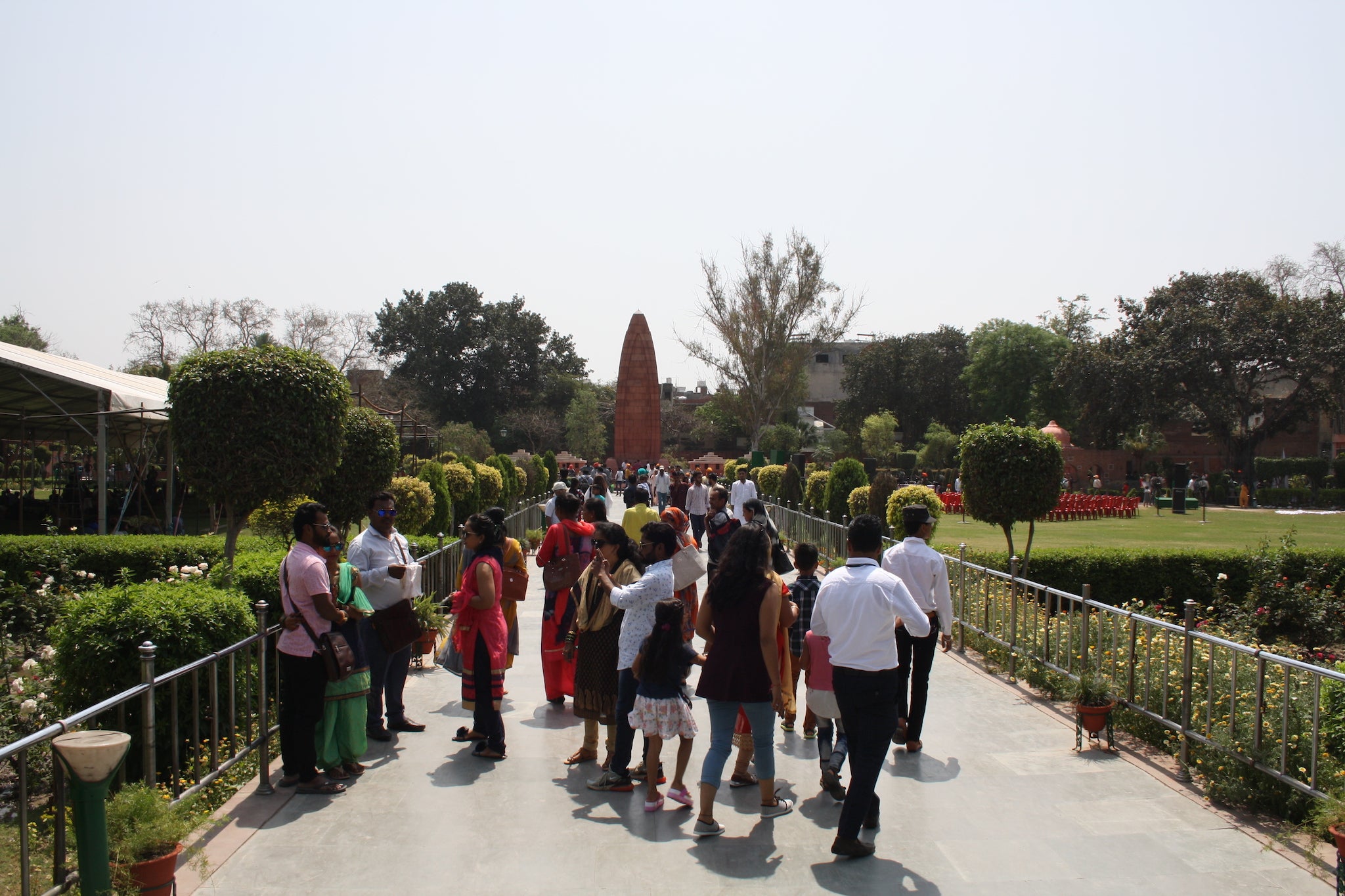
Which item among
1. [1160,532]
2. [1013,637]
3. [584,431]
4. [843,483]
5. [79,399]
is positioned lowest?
[1160,532]

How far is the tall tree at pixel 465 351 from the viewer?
55594 mm

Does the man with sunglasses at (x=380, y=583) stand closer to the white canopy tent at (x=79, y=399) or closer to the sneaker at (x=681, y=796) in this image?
the sneaker at (x=681, y=796)

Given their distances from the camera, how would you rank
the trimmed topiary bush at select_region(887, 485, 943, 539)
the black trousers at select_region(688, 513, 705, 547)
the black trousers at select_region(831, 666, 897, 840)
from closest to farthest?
1. the black trousers at select_region(831, 666, 897, 840)
2. the trimmed topiary bush at select_region(887, 485, 943, 539)
3. the black trousers at select_region(688, 513, 705, 547)

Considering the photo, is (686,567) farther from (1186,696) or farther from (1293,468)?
(1293,468)

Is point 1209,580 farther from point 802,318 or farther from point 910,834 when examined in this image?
point 802,318

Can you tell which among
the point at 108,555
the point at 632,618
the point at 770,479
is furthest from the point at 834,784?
the point at 770,479

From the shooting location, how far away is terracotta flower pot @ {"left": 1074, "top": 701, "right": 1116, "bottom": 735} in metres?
5.80

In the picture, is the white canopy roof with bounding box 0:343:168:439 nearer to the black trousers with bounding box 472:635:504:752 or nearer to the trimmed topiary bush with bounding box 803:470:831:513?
the black trousers with bounding box 472:635:504:752

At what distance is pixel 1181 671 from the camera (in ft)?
19.4

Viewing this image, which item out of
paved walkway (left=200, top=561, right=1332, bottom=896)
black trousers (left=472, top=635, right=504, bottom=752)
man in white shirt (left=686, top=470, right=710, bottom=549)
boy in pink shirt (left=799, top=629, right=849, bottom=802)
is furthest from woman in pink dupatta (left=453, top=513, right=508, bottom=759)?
man in white shirt (left=686, top=470, right=710, bottom=549)

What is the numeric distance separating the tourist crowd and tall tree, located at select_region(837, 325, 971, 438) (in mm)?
52380

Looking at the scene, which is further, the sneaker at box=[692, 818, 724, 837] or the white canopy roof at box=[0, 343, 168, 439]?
the white canopy roof at box=[0, 343, 168, 439]

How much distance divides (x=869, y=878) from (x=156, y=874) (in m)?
2.77

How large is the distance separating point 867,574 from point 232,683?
3145mm
